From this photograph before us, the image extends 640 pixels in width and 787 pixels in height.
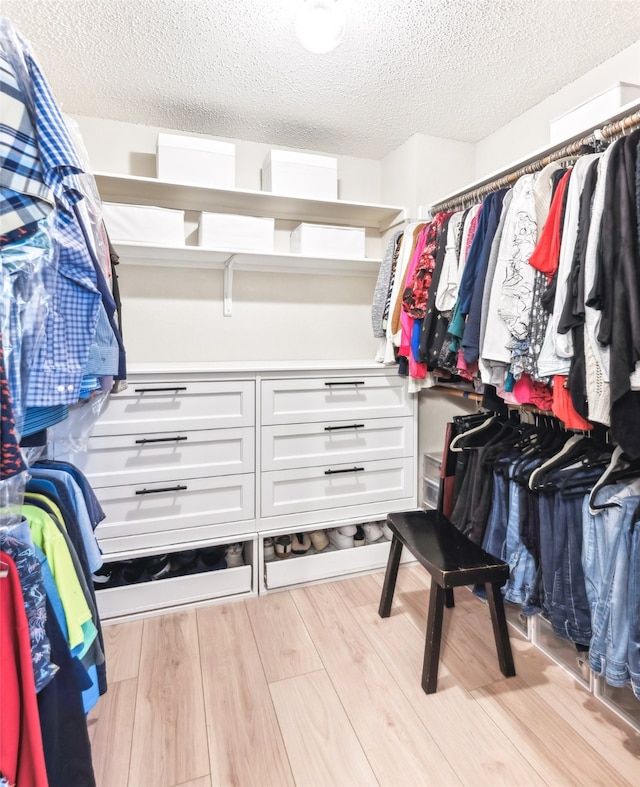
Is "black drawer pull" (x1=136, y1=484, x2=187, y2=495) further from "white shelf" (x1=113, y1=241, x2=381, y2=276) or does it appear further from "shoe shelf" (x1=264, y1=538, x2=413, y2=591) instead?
"white shelf" (x1=113, y1=241, x2=381, y2=276)

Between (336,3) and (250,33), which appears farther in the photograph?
(250,33)

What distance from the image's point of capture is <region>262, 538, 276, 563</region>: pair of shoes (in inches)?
86.7

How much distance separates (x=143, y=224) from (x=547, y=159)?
1637mm

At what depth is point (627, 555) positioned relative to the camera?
1256 mm

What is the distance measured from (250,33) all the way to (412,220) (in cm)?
116

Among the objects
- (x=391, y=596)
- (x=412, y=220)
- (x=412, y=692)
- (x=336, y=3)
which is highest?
(x=336, y=3)

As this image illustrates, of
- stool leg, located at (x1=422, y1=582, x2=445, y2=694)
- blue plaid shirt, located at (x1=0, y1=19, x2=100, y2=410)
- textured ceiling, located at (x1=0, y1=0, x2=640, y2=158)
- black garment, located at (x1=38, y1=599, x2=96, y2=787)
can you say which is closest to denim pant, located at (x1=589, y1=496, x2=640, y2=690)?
stool leg, located at (x1=422, y1=582, x2=445, y2=694)

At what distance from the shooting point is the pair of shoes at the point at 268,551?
220 centimetres

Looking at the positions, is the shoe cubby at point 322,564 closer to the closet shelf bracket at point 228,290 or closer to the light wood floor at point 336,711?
the light wood floor at point 336,711

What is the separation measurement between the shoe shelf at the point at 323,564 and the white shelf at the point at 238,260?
1454 mm

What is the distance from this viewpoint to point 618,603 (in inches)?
49.7

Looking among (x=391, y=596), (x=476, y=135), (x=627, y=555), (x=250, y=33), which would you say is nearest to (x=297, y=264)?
(x=250, y=33)

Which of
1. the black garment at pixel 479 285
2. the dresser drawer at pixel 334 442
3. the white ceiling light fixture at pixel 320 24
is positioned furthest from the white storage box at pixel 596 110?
the dresser drawer at pixel 334 442

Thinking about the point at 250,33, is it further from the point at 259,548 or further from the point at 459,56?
the point at 259,548
